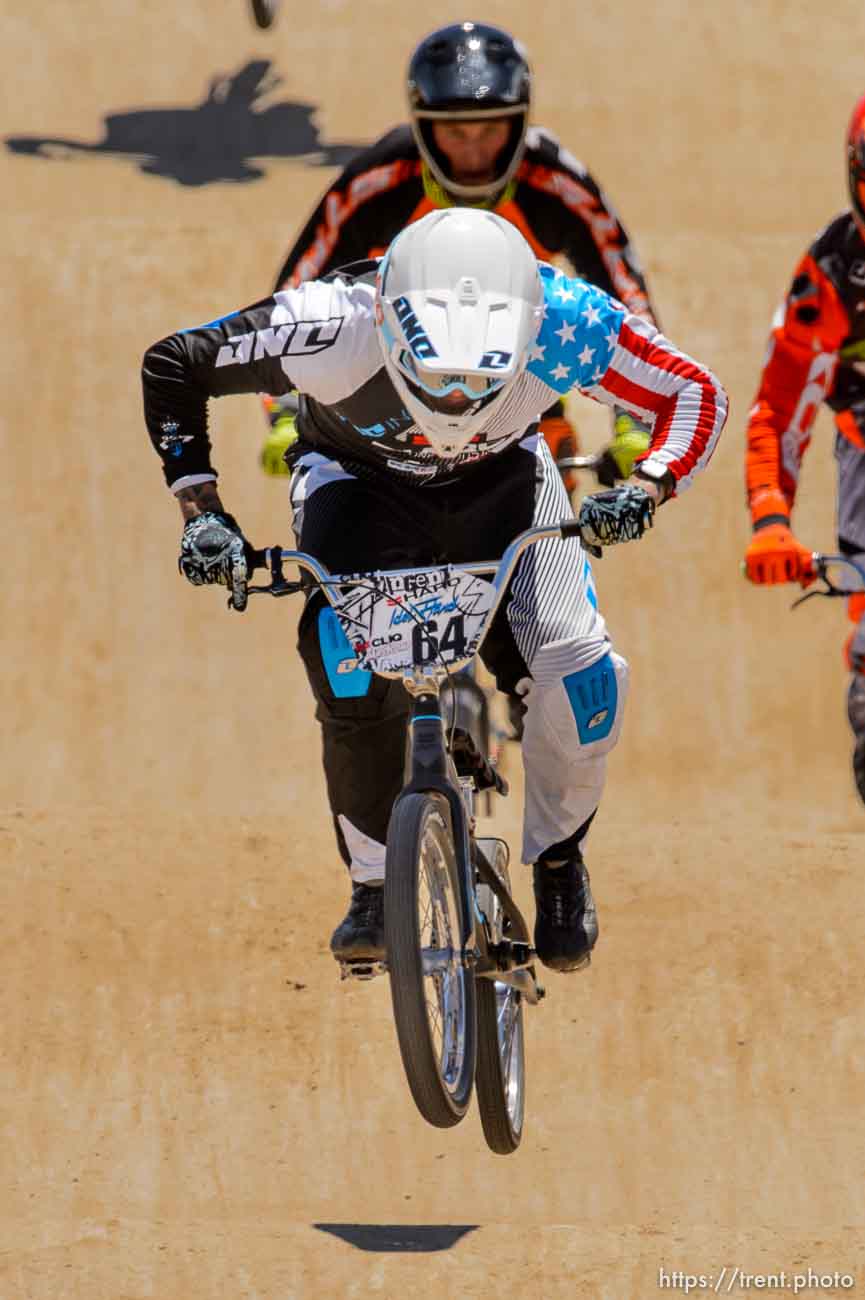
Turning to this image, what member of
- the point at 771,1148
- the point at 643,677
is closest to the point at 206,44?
the point at 643,677

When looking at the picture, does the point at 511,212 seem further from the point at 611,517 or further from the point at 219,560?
the point at 219,560

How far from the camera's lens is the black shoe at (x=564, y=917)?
7.25m

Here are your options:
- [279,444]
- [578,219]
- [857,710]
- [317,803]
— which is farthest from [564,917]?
[317,803]

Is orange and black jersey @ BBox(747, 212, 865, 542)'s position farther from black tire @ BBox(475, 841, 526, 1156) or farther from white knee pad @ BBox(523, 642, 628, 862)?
black tire @ BBox(475, 841, 526, 1156)

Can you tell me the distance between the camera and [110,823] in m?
11.3

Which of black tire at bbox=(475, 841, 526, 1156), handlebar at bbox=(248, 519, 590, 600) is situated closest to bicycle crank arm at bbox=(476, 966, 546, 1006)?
black tire at bbox=(475, 841, 526, 1156)

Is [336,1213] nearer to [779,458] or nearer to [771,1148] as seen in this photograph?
[771,1148]

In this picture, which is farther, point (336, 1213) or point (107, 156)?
point (107, 156)

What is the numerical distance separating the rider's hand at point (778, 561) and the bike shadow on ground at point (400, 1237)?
272 centimetres

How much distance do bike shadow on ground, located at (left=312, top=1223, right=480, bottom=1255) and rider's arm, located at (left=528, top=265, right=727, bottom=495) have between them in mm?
2594

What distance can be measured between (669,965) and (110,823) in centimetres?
297

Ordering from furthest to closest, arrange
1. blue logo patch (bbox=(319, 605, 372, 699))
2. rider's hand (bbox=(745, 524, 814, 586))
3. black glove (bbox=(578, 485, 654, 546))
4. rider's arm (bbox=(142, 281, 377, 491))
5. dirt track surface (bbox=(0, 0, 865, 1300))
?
dirt track surface (bbox=(0, 0, 865, 1300)) → rider's hand (bbox=(745, 524, 814, 586)) → blue logo patch (bbox=(319, 605, 372, 699)) → rider's arm (bbox=(142, 281, 377, 491)) → black glove (bbox=(578, 485, 654, 546))

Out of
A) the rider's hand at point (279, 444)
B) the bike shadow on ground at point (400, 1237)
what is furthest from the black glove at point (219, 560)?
the bike shadow on ground at point (400, 1237)

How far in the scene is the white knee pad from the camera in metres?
6.96
